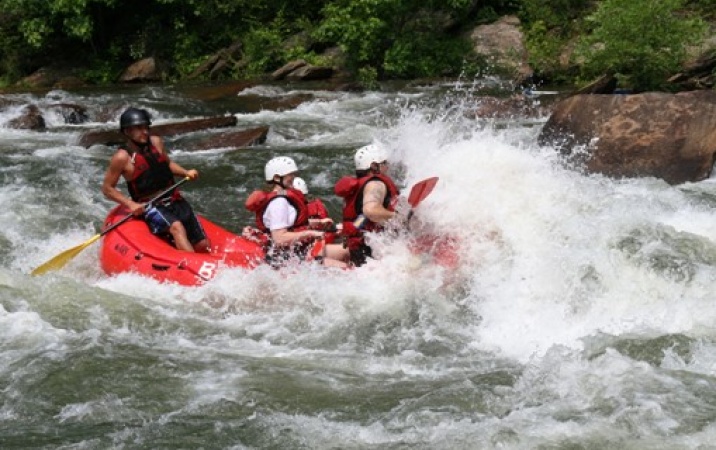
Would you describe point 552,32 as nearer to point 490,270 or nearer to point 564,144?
point 564,144

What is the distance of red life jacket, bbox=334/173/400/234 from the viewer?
6496 millimetres

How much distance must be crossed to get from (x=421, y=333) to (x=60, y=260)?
10.3 feet

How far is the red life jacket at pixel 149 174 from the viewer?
7.15m

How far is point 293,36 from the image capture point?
2030 cm

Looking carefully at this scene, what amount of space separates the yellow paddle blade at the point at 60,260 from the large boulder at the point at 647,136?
5.41 metres

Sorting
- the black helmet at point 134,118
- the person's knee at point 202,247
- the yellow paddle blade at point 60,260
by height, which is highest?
the black helmet at point 134,118

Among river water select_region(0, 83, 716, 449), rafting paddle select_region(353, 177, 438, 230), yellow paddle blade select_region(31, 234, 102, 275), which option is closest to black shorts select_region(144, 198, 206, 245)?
yellow paddle blade select_region(31, 234, 102, 275)

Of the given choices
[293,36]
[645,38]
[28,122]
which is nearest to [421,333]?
[645,38]

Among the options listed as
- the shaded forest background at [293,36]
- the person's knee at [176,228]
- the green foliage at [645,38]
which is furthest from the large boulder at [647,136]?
the shaded forest background at [293,36]

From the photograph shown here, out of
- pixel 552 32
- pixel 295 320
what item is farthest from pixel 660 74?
pixel 295 320

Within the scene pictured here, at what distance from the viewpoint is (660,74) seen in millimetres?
13594

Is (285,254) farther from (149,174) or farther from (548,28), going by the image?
(548,28)

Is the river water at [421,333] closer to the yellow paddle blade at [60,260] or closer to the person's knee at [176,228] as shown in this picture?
the yellow paddle blade at [60,260]

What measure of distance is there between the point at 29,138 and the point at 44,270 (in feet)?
22.5
